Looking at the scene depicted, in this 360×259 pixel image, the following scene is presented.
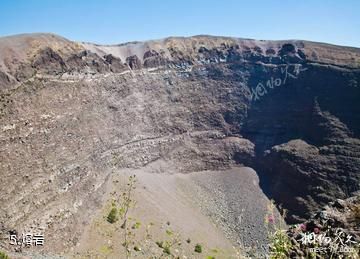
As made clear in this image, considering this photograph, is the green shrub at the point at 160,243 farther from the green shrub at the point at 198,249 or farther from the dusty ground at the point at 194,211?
the green shrub at the point at 198,249

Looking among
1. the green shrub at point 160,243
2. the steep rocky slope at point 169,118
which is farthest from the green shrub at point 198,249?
the steep rocky slope at point 169,118

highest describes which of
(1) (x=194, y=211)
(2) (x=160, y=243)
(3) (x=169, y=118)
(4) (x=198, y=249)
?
(3) (x=169, y=118)

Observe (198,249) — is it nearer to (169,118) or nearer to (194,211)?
(194,211)

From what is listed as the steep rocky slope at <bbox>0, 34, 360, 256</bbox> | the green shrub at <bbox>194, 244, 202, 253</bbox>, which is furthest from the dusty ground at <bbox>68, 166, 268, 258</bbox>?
the steep rocky slope at <bbox>0, 34, 360, 256</bbox>

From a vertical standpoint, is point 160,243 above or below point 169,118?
below

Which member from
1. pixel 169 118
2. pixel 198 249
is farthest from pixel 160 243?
pixel 169 118

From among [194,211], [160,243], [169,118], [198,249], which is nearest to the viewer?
[160,243]

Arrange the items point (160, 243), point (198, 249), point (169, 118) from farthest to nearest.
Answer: point (169, 118), point (198, 249), point (160, 243)

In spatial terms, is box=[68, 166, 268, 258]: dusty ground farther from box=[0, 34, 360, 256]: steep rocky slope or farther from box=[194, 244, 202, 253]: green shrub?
box=[0, 34, 360, 256]: steep rocky slope
